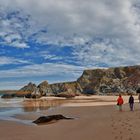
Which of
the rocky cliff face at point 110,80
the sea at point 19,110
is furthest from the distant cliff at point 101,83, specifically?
the sea at point 19,110

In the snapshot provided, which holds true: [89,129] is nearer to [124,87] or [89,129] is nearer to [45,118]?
[45,118]

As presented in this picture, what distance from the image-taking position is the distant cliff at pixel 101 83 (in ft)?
429

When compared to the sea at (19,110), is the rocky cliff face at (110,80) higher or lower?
higher

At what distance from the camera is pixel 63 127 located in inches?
773

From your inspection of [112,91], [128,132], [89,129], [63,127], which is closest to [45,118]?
[63,127]

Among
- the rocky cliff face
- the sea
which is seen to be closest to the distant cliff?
the rocky cliff face

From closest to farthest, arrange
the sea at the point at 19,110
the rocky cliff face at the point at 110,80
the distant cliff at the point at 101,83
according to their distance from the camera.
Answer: the sea at the point at 19,110
the rocky cliff face at the point at 110,80
the distant cliff at the point at 101,83

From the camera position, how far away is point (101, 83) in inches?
5551

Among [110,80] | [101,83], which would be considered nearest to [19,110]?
[110,80]

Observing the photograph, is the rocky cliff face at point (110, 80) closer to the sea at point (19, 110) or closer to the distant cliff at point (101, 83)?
the distant cliff at point (101, 83)

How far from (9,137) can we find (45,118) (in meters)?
7.44

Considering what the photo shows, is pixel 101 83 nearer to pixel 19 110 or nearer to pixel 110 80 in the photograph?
pixel 110 80

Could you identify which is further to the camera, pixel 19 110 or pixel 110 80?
pixel 110 80

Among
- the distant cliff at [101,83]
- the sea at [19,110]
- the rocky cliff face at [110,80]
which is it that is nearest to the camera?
the sea at [19,110]
